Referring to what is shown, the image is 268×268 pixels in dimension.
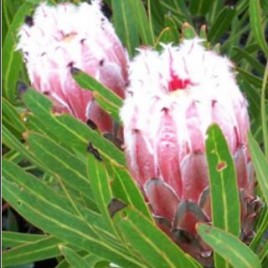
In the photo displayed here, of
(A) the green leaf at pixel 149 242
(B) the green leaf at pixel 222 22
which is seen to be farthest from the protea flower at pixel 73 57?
(B) the green leaf at pixel 222 22

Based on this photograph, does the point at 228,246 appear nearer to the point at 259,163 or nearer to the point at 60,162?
the point at 259,163

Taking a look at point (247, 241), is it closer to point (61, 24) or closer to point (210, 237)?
point (210, 237)

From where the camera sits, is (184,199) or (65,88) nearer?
(184,199)

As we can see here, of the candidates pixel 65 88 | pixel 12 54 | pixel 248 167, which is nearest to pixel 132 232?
pixel 248 167

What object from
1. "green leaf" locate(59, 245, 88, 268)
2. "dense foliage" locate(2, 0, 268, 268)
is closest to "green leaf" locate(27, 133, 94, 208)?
"dense foliage" locate(2, 0, 268, 268)

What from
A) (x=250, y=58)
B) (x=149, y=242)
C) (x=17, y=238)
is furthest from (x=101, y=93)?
(x=250, y=58)

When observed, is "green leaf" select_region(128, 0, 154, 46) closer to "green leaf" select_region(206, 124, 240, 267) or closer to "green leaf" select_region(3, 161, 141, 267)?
"green leaf" select_region(3, 161, 141, 267)

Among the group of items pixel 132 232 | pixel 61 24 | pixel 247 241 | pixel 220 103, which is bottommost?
pixel 247 241
